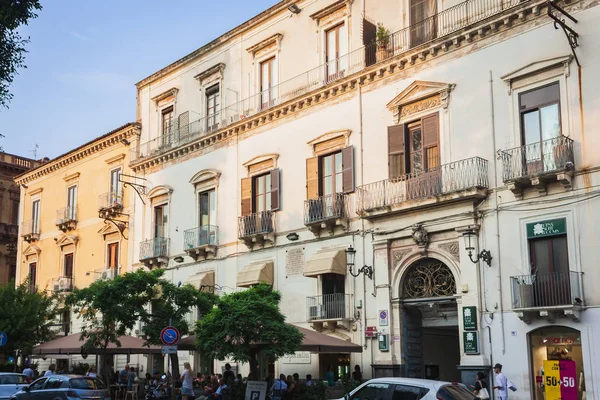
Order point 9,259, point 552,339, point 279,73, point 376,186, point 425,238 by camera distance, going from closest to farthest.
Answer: point 552,339 < point 425,238 < point 376,186 < point 279,73 < point 9,259

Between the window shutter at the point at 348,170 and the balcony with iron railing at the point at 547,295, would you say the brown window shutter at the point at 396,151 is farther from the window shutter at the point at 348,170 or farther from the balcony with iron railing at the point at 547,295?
the balcony with iron railing at the point at 547,295

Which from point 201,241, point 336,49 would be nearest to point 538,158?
point 336,49

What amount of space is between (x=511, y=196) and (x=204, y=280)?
14358 mm

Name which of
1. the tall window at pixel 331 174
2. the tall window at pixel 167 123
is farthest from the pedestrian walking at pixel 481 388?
the tall window at pixel 167 123

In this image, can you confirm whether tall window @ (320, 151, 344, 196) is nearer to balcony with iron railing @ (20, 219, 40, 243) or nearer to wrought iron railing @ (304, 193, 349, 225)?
wrought iron railing @ (304, 193, 349, 225)

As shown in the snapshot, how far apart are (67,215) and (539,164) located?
29135 mm

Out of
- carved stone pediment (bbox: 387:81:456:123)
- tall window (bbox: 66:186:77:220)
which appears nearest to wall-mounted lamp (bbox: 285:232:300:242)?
carved stone pediment (bbox: 387:81:456:123)

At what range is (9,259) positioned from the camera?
52.7 metres

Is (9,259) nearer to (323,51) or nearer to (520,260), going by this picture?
(323,51)

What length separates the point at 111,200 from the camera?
38.6m

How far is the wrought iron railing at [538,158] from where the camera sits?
65.2 feet

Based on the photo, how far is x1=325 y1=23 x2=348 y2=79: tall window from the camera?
89.5 ft

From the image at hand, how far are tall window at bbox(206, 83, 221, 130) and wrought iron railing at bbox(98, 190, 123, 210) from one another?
7.51 metres

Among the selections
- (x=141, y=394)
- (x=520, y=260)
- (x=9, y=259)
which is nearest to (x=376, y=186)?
(x=520, y=260)
